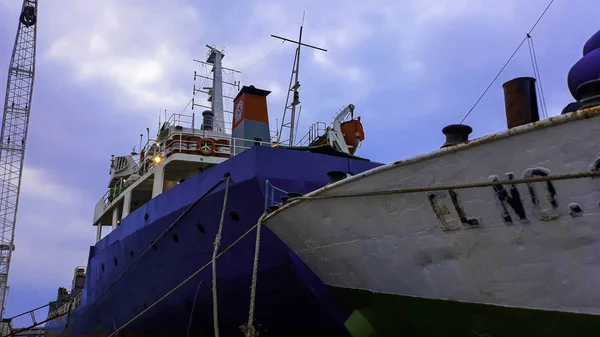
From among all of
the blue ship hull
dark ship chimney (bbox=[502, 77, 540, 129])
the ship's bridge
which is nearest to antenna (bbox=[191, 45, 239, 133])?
the ship's bridge

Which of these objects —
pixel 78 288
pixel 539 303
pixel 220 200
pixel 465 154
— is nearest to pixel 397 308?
pixel 539 303

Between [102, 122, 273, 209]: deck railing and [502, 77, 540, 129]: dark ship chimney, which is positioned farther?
[102, 122, 273, 209]: deck railing

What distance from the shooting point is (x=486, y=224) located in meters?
5.01

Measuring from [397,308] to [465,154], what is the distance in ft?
7.63

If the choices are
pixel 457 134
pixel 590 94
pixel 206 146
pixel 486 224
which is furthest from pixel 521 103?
pixel 206 146

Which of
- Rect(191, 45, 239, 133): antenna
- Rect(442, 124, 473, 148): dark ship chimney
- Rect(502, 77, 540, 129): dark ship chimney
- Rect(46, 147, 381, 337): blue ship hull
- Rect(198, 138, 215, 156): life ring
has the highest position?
Rect(191, 45, 239, 133): antenna

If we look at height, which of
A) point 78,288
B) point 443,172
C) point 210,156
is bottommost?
point 78,288

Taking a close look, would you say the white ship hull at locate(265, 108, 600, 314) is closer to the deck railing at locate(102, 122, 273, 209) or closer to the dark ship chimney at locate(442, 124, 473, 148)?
the dark ship chimney at locate(442, 124, 473, 148)

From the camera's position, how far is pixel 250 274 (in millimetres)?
9445

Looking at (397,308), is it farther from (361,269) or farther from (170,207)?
(170,207)

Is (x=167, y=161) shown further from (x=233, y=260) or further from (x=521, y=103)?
(x=521, y=103)

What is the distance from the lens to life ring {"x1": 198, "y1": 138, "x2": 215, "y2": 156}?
43.2 ft

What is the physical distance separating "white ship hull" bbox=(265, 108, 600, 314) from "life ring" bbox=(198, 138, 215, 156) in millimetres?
6928

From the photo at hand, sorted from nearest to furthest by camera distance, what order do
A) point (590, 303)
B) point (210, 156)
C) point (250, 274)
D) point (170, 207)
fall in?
1. point (590, 303)
2. point (250, 274)
3. point (170, 207)
4. point (210, 156)
